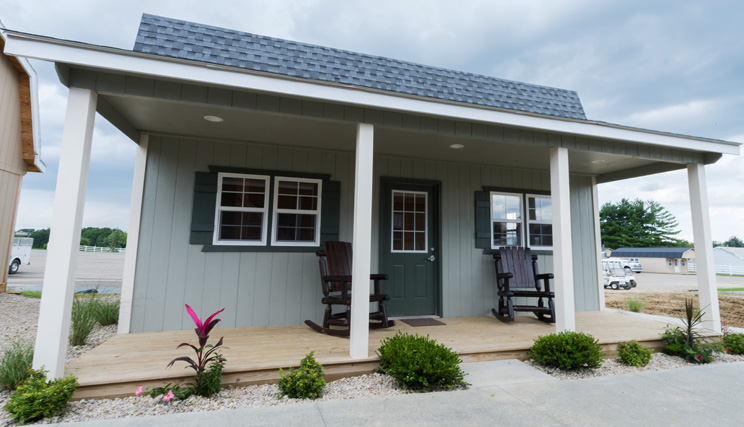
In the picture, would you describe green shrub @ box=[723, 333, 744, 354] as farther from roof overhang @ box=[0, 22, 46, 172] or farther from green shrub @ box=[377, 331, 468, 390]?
roof overhang @ box=[0, 22, 46, 172]

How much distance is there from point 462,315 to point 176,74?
4188 mm

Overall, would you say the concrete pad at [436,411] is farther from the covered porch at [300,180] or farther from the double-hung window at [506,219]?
the double-hung window at [506,219]

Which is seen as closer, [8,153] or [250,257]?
[250,257]

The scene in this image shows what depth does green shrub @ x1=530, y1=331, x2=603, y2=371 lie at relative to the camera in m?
3.03

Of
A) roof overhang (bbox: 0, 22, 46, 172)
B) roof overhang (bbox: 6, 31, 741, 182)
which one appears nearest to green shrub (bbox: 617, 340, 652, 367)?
roof overhang (bbox: 6, 31, 741, 182)

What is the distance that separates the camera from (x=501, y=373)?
116 inches

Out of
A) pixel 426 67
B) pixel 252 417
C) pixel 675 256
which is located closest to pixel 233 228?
pixel 252 417

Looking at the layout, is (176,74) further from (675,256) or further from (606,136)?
(675,256)

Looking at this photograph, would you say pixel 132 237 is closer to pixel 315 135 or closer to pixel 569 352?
pixel 315 135

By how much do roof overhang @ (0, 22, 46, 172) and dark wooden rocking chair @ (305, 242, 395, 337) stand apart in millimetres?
6776

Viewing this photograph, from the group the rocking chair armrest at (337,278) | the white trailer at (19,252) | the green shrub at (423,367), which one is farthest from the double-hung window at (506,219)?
the white trailer at (19,252)

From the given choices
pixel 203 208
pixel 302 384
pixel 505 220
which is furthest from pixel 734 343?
pixel 203 208

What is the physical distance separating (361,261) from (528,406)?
1.54 metres

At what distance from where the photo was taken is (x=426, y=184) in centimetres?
490
